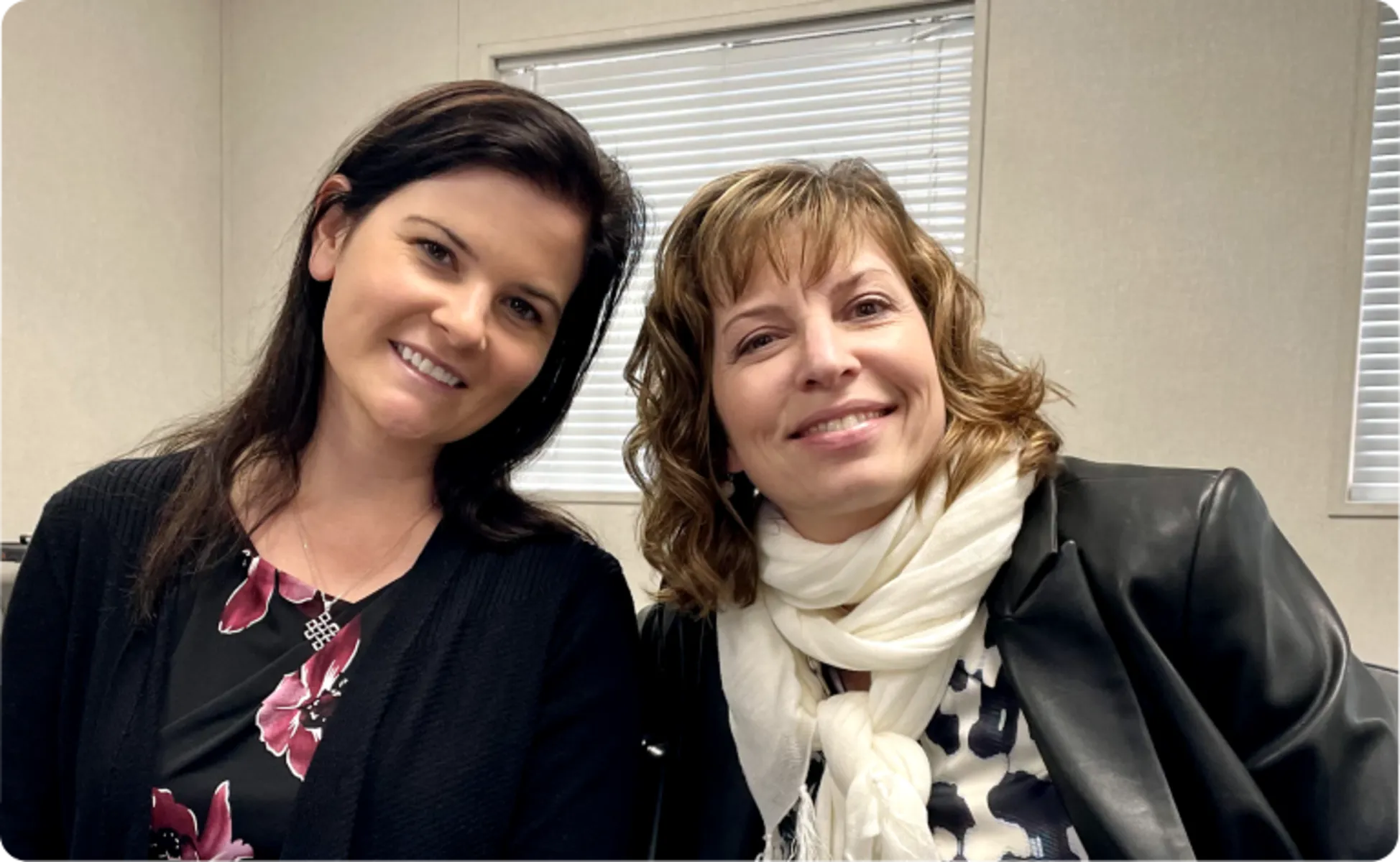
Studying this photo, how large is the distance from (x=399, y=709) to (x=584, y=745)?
0.23 meters

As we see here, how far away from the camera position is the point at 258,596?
3.56 ft

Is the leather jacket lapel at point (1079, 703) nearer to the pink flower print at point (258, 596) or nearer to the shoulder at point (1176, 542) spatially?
the shoulder at point (1176, 542)

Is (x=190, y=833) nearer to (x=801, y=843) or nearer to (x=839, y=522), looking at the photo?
(x=801, y=843)

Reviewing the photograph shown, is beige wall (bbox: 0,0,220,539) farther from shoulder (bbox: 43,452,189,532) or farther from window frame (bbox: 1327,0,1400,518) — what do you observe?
window frame (bbox: 1327,0,1400,518)

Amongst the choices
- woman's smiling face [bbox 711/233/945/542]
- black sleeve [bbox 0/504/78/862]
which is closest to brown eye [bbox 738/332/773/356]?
woman's smiling face [bbox 711/233/945/542]

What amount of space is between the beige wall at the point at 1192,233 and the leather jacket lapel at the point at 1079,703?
4.48 ft

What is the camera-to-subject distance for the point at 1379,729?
92 centimetres

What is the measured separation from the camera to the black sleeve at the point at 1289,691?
0.90 m

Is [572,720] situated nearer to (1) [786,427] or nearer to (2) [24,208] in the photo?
(1) [786,427]

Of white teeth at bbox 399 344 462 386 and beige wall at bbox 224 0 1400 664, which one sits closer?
white teeth at bbox 399 344 462 386

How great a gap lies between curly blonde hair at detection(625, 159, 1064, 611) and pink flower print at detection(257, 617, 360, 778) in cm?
44

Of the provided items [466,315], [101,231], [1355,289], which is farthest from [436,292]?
[101,231]

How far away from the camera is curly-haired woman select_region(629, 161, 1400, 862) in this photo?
0.93 metres

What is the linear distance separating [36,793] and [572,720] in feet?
2.13
